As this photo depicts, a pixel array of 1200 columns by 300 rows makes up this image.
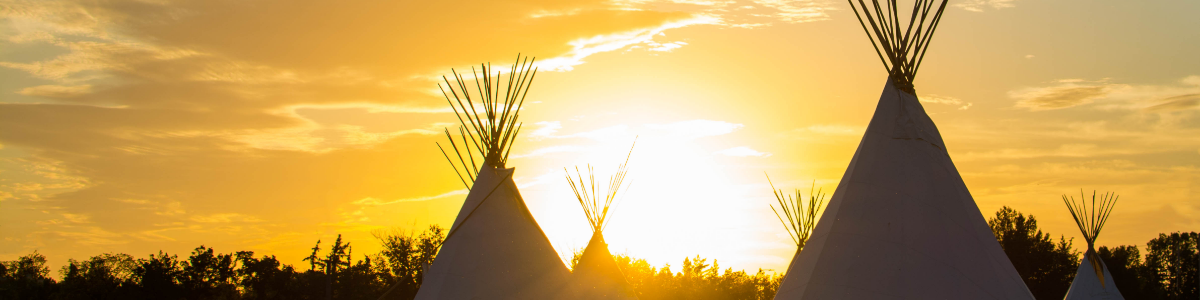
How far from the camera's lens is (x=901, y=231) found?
23.4ft

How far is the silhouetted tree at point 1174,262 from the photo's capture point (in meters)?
35.6

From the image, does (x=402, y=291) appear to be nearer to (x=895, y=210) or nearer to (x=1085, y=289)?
(x=1085, y=289)

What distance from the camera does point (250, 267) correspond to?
32062mm

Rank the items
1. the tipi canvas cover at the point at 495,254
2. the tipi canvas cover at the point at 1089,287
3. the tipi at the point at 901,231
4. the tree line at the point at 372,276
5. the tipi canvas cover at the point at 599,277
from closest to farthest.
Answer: the tipi at the point at 901,231 < the tipi canvas cover at the point at 495,254 < the tipi canvas cover at the point at 599,277 < the tipi canvas cover at the point at 1089,287 < the tree line at the point at 372,276

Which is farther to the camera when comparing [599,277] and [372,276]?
[372,276]

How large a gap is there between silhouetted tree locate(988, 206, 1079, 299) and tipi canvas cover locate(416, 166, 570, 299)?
24.7 metres

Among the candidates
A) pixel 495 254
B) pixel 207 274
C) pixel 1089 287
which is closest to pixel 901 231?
pixel 495 254

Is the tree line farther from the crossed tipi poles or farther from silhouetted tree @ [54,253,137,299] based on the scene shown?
the crossed tipi poles

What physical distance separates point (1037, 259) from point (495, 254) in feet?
89.0

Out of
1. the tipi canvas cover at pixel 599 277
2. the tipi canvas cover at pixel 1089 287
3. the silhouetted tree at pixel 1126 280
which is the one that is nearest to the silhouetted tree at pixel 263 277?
the tipi canvas cover at pixel 599 277

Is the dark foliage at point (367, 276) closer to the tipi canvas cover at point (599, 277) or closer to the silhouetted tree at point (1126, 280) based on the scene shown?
the silhouetted tree at point (1126, 280)

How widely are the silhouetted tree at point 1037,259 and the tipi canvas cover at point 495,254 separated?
24687 mm

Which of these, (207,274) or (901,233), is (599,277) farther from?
(207,274)

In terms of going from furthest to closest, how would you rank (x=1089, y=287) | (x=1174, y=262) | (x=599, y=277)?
(x=1174, y=262) → (x=1089, y=287) → (x=599, y=277)
